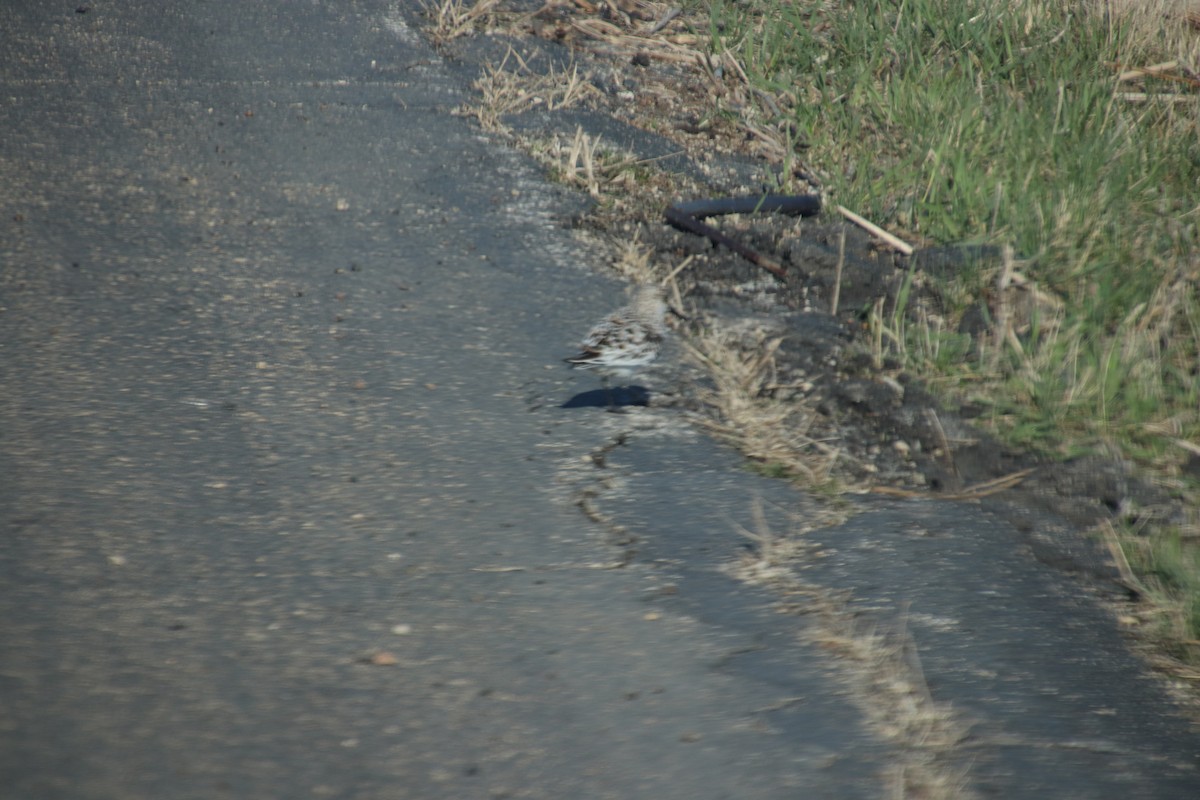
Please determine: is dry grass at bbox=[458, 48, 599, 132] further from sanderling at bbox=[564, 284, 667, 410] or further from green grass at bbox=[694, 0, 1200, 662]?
sanderling at bbox=[564, 284, 667, 410]

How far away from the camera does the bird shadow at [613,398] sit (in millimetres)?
2633

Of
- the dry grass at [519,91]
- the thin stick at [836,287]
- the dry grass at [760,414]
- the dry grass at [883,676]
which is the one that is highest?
the dry grass at [519,91]

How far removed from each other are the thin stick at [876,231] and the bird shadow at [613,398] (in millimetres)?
1256

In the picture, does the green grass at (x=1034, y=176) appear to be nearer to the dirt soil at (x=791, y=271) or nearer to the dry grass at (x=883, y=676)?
the dirt soil at (x=791, y=271)

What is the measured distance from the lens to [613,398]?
267 cm

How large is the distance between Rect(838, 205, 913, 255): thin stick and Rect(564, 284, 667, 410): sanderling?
2.64ft

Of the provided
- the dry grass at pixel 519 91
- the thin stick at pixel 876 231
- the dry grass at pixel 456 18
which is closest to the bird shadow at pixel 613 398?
the thin stick at pixel 876 231

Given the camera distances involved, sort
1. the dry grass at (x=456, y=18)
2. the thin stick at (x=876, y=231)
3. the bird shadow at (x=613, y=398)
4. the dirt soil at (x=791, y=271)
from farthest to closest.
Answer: the dry grass at (x=456, y=18) < the thin stick at (x=876, y=231) < the bird shadow at (x=613, y=398) < the dirt soil at (x=791, y=271)

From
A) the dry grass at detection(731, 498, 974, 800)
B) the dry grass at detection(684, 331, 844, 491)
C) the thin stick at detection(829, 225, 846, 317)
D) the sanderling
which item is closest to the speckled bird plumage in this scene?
the sanderling

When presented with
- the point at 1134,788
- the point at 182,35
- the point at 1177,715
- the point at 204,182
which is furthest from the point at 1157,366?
the point at 182,35

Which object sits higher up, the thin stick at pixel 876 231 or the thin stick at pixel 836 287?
the thin stick at pixel 876 231

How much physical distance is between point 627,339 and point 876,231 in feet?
3.59

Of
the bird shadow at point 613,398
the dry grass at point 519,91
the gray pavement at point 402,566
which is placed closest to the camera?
the gray pavement at point 402,566

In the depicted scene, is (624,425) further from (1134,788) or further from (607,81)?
(607,81)
